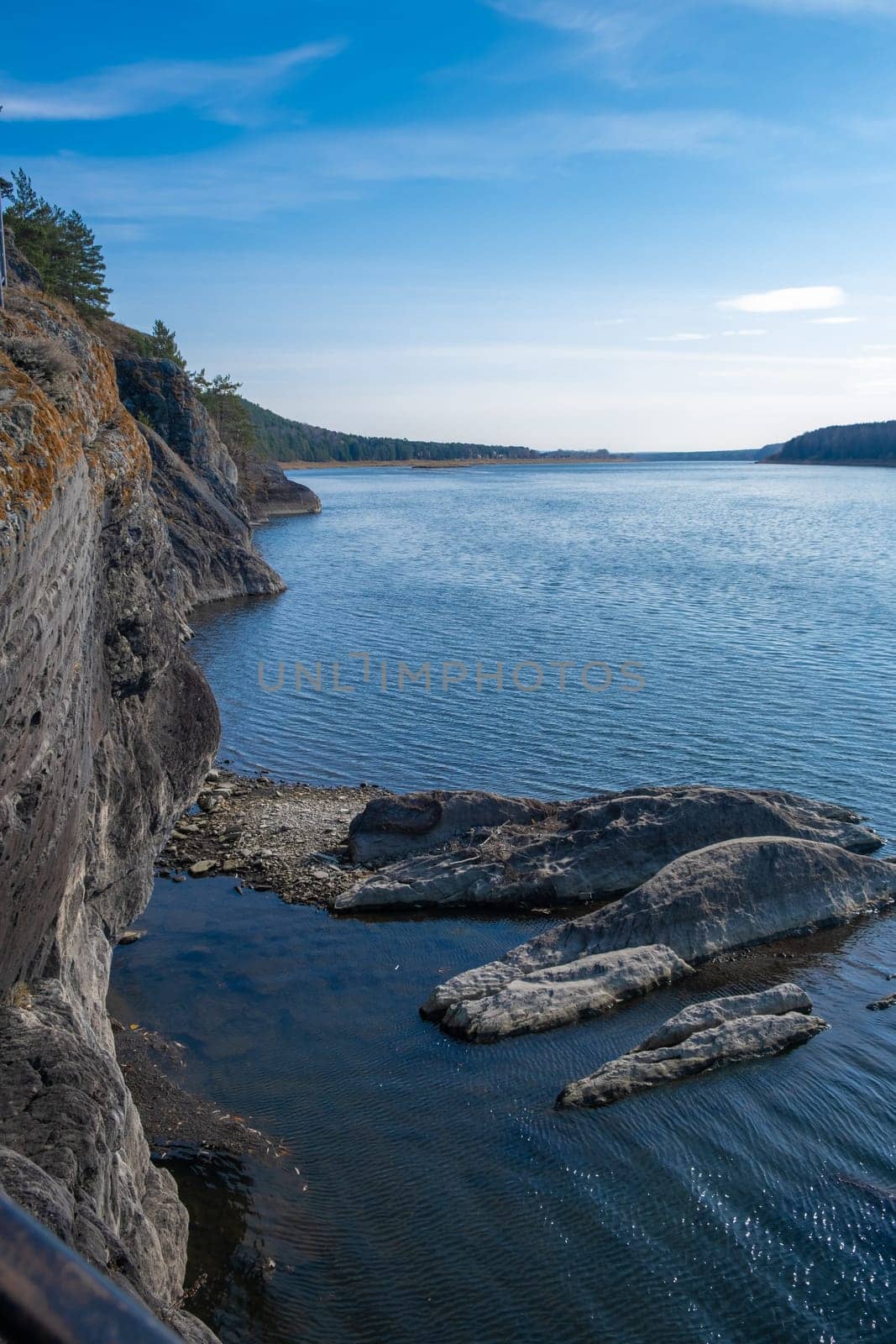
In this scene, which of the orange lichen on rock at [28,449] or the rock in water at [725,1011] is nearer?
the orange lichen on rock at [28,449]

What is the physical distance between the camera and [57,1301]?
1.27 meters

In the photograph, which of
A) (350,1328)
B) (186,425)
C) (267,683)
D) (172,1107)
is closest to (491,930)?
(172,1107)

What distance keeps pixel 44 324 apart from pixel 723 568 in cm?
5550

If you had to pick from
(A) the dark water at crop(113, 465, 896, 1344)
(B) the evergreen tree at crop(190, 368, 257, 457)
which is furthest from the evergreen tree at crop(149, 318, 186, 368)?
(A) the dark water at crop(113, 465, 896, 1344)

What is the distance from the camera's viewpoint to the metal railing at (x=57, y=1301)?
124 centimetres

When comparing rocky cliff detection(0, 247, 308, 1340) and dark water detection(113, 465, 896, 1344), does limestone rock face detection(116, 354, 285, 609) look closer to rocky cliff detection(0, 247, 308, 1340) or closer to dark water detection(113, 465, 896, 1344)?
dark water detection(113, 465, 896, 1344)

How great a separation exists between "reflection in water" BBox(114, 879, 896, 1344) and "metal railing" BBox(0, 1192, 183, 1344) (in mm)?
10367

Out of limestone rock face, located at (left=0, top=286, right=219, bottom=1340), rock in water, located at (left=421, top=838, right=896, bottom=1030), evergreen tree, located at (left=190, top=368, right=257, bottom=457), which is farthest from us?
evergreen tree, located at (left=190, top=368, right=257, bottom=457)

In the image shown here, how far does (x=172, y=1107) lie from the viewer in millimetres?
13031

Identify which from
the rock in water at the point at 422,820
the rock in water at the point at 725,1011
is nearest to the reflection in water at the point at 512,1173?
the rock in water at the point at 725,1011

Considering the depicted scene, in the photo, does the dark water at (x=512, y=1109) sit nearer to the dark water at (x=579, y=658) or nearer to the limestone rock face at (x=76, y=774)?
the dark water at (x=579, y=658)

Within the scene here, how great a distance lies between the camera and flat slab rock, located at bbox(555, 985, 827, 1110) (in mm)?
13570

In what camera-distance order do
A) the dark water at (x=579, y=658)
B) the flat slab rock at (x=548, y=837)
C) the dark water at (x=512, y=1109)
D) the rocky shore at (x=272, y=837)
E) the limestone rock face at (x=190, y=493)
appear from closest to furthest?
the dark water at (x=512, y=1109), the flat slab rock at (x=548, y=837), the rocky shore at (x=272, y=837), the dark water at (x=579, y=658), the limestone rock face at (x=190, y=493)

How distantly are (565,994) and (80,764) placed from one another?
8.49 metres
